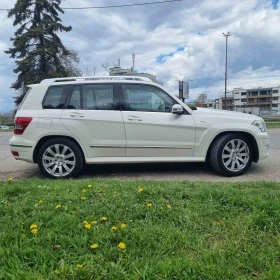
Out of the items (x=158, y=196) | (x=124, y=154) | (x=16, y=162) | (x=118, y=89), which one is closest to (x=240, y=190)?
(x=158, y=196)

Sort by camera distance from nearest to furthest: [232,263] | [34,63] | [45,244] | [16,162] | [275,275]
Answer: [275,275] < [232,263] < [45,244] < [16,162] < [34,63]

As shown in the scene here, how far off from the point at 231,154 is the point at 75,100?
292cm

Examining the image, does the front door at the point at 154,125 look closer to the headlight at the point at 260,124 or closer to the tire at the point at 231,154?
the tire at the point at 231,154

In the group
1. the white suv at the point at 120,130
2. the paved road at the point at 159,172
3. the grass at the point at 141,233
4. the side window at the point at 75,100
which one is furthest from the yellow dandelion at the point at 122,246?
the side window at the point at 75,100

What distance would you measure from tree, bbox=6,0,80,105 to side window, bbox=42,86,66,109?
1021 inches

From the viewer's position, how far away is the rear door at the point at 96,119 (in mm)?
5340

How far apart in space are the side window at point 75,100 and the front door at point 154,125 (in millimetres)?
789

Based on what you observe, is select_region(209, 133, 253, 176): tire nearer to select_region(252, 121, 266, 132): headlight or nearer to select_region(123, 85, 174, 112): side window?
select_region(252, 121, 266, 132): headlight

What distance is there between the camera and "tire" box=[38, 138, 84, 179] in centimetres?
534

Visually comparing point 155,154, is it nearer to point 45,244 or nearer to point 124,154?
point 124,154

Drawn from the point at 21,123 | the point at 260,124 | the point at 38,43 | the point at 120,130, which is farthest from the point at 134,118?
the point at 38,43

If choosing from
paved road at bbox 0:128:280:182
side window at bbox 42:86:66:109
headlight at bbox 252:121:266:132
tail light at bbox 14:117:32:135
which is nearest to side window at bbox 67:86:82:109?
side window at bbox 42:86:66:109

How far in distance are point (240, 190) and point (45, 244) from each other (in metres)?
2.44

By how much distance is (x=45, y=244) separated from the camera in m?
2.56
